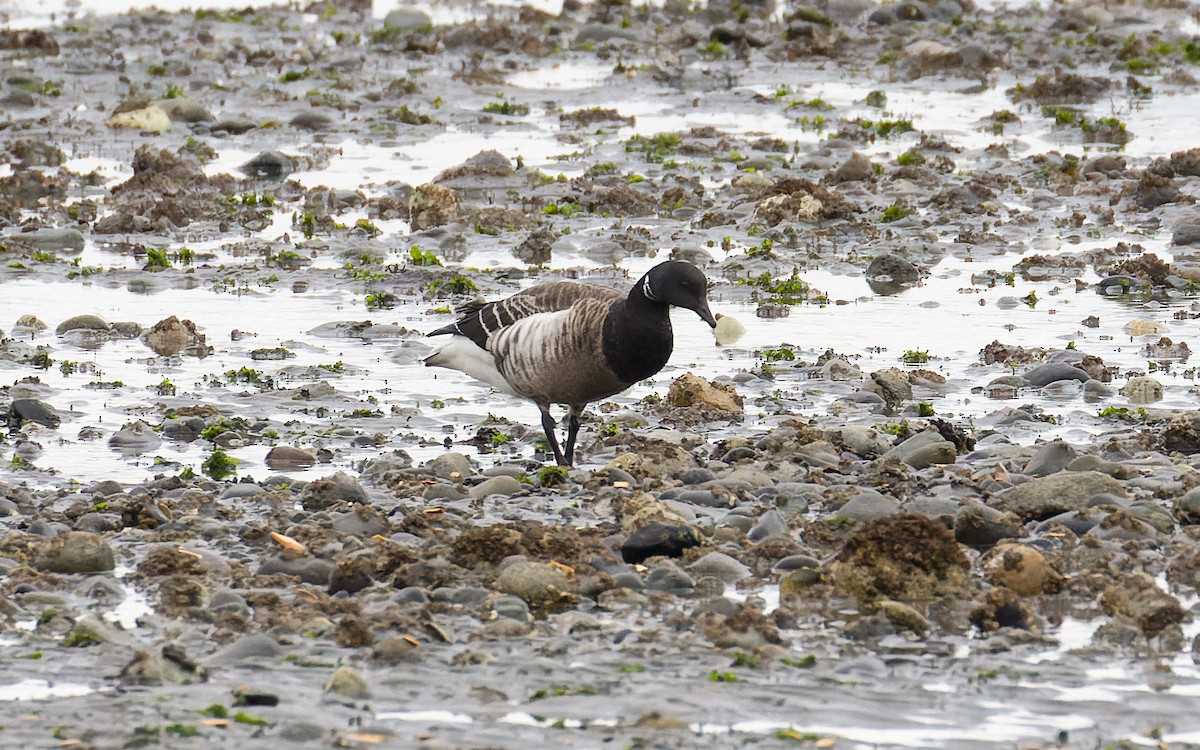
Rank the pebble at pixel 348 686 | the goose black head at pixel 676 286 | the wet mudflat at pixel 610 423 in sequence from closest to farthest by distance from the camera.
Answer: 1. the pebble at pixel 348 686
2. the wet mudflat at pixel 610 423
3. the goose black head at pixel 676 286

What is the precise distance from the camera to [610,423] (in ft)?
42.9

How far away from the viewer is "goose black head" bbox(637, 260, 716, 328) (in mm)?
11289

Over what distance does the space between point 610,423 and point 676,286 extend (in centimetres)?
201

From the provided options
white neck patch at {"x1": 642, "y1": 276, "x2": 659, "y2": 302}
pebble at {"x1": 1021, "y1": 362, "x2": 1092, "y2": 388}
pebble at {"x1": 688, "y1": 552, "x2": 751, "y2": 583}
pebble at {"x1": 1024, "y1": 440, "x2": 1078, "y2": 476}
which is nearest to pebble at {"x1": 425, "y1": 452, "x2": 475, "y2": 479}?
white neck patch at {"x1": 642, "y1": 276, "x2": 659, "y2": 302}

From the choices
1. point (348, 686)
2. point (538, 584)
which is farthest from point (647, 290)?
point (348, 686)

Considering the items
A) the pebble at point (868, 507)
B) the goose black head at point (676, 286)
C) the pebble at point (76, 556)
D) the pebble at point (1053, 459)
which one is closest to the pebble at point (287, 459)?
the pebble at point (76, 556)

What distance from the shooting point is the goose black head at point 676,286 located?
37.0 feet

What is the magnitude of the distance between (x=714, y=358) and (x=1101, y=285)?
14.0 ft

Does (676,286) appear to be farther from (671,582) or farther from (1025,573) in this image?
(1025,573)

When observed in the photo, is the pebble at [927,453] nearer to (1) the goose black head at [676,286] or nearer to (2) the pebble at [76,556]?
(1) the goose black head at [676,286]

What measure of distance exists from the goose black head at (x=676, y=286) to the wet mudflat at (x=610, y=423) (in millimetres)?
992

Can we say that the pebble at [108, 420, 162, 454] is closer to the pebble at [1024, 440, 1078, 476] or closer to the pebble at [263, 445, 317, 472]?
the pebble at [263, 445, 317, 472]

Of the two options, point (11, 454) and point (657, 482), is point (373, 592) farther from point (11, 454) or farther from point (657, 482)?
Answer: point (11, 454)

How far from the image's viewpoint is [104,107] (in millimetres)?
26656
